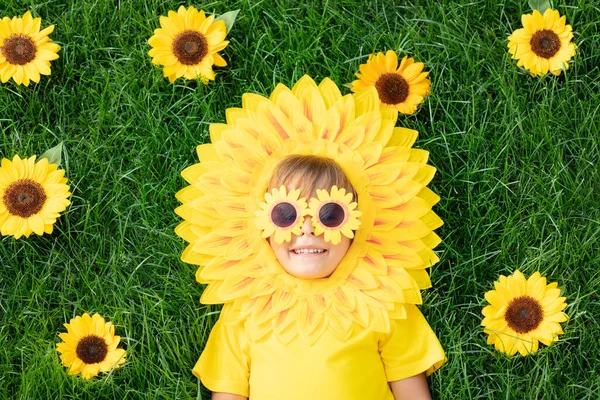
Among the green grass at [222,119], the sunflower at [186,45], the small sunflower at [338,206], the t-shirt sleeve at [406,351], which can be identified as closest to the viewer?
the small sunflower at [338,206]

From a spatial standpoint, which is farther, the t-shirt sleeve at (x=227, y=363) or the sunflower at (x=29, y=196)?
the sunflower at (x=29, y=196)

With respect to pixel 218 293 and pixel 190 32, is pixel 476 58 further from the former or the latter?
pixel 218 293

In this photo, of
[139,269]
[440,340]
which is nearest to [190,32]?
[139,269]

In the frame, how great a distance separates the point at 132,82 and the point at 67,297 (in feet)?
1.70

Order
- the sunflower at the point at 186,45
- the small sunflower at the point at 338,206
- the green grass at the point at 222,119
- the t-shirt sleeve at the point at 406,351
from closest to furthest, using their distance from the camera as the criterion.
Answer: the small sunflower at the point at 338,206 < the t-shirt sleeve at the point at 406,351 < the green grass at the point at 222,119 < the sunflower at the point at 186,45

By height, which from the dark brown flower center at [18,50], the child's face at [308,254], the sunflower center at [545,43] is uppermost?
the dark brown flower center at [18,50]

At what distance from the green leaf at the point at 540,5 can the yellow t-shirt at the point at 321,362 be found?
2.52 feet

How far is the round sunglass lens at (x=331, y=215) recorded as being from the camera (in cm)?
187

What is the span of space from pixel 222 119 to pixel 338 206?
0.49 metres

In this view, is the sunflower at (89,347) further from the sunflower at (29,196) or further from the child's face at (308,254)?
the child's face at (308,254)

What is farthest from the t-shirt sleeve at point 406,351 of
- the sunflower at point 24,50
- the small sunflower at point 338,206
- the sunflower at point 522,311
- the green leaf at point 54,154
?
the sunflower at point 24,50

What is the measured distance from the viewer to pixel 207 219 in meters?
2.01

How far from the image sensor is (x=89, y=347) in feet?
6.84

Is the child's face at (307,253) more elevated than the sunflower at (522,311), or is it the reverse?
the child's face at (307,253)
